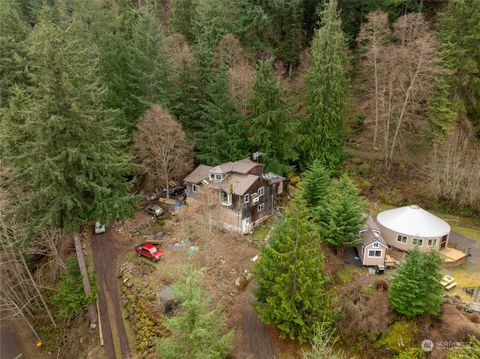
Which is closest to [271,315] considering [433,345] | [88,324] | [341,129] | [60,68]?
[433,345]

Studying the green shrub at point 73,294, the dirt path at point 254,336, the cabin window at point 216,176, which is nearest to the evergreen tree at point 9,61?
the green shrub at point 73,294

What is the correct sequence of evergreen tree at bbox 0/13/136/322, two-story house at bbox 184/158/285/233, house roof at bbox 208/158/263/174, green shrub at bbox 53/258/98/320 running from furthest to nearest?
house roof at bbox 208/158/263/174 < two-story house at bbox 184/158/285/233 < green shrub at bbox 53/258/98/320 < evergreen tree at bbox 0/13/136/322

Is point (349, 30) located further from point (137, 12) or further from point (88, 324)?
point (88, 324)

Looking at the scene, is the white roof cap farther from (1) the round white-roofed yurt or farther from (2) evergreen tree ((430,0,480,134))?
(2) evergreen tree ((430,0,480,134))

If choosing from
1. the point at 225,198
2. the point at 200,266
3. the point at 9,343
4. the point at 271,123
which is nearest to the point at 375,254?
the point at 200,266

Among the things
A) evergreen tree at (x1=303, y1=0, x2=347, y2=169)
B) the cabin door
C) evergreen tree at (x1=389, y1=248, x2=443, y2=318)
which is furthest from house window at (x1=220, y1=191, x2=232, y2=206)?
the cabin door

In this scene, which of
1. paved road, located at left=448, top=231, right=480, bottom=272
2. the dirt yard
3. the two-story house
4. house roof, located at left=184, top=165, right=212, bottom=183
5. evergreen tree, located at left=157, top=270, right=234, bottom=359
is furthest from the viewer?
house roof, located at left=184, top=165, right=212, bottom=183
